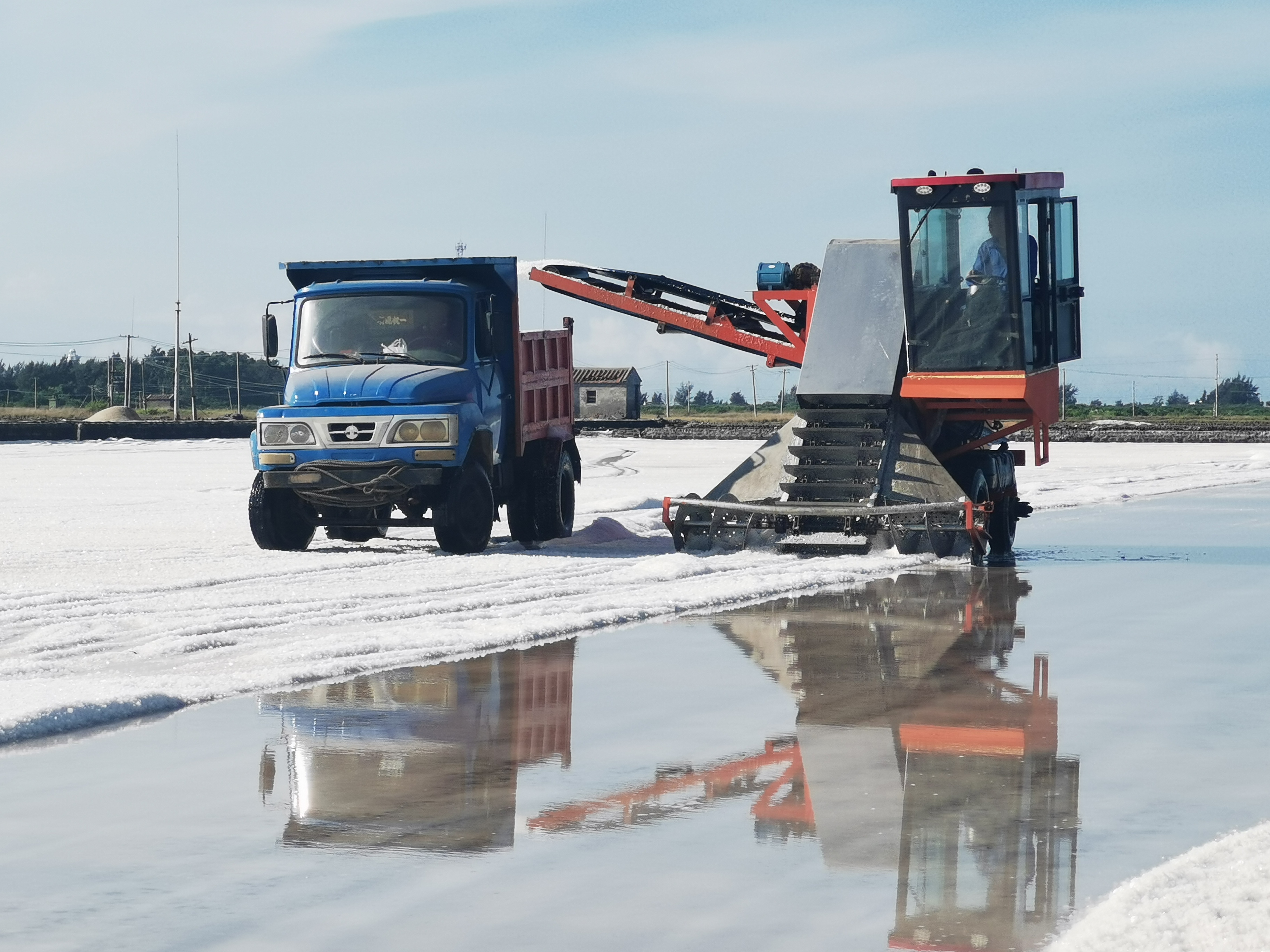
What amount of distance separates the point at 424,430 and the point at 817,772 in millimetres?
10259

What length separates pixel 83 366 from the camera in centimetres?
12106

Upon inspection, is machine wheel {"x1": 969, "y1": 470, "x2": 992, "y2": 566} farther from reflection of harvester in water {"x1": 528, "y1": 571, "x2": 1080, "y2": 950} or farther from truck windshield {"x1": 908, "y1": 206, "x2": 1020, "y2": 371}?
reflection of harvester in water {"x1": 528, "y1": 571, "x2": 1080, "y2": 950}

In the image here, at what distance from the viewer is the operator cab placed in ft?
60.8

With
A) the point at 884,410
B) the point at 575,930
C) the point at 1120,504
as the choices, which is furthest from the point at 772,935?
the point at 1120,504

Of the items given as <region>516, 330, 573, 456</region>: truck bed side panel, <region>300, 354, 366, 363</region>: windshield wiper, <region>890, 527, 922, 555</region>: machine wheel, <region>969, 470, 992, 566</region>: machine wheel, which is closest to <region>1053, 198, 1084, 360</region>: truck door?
<region>969, 470, 992, 566</region>: machine wheel

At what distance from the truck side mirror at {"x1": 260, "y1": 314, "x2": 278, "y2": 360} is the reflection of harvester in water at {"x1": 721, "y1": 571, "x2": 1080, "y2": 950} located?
683cm

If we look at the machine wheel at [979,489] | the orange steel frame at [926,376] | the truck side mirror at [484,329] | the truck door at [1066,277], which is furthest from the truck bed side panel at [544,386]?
the truck door at [1066,277]

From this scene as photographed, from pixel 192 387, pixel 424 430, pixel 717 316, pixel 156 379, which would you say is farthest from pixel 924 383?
pixel 156 379

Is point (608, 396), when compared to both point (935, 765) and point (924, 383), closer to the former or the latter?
point (924, 383)

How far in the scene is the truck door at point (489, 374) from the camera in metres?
17.8

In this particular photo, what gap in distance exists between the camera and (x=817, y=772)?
24.1ft

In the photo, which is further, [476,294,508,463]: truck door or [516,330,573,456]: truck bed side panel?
[516,330,573,456]: truck bed side panel

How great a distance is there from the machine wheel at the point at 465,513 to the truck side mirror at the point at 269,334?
2.24 meters

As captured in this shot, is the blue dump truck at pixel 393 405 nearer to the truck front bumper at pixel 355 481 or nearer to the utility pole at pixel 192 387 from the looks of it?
the truck front bumper at pixel 355 481
